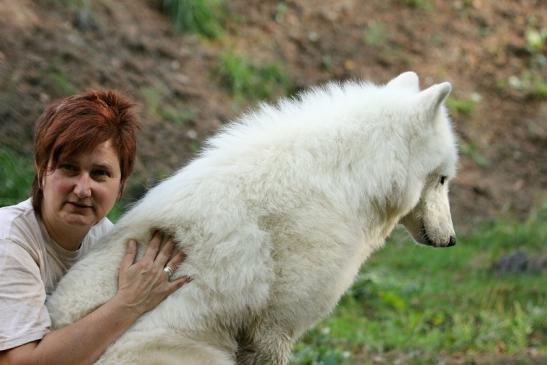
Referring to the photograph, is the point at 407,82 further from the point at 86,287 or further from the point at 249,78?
the point at 249,78

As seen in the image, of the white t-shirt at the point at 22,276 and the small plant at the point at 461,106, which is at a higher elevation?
the white t-shirt at the point at 22,276

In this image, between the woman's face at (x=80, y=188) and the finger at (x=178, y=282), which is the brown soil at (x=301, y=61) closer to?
the woman's face at (x=80, y=188)

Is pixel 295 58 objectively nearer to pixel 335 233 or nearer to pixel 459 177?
pixel 459 177

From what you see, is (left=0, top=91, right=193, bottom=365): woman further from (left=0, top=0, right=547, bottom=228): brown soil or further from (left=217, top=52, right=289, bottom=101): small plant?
(left=217, top=52, right=289, bottom=101): small plant

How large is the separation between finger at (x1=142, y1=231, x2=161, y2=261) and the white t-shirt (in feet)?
1.45

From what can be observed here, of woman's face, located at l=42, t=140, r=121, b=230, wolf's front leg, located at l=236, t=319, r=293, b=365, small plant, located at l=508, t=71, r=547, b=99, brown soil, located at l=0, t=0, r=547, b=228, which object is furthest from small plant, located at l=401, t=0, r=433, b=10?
woman's face, located at l=42, t=140, r=121, b=230

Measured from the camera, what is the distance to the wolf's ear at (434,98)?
4086mm

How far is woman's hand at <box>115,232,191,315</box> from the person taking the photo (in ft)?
12.0

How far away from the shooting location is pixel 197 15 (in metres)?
11.7

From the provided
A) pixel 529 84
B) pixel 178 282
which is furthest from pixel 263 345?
pixel 529 84

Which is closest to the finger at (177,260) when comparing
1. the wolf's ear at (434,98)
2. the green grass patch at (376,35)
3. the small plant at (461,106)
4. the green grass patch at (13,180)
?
the wolf's ear at (434,98)

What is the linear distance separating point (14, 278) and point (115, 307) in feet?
1.50

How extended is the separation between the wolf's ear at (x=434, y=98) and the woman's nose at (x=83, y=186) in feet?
5.66

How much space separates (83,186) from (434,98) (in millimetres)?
1794
